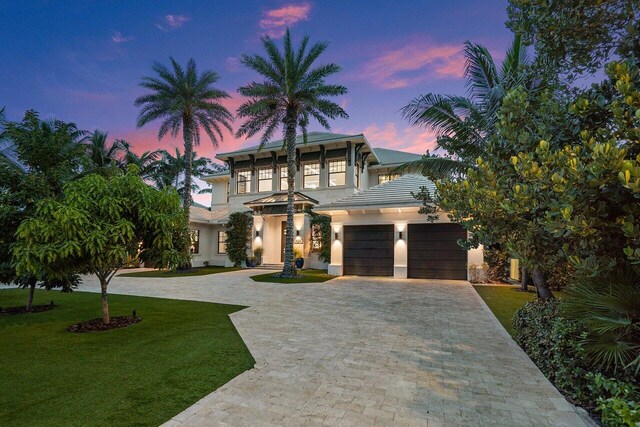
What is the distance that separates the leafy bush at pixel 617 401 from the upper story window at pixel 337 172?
1884 cm

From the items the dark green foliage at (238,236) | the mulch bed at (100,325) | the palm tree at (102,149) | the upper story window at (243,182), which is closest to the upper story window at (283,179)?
the upper story window at (243,182)

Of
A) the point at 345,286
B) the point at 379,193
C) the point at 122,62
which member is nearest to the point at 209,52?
the point at 122,62

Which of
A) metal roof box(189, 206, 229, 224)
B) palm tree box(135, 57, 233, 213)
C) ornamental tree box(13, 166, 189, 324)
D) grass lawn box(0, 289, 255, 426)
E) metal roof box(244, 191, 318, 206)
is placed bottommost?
grass lawn box(0, 289, 255, 426)

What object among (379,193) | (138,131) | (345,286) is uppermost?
(138,131)

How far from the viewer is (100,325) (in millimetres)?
6738

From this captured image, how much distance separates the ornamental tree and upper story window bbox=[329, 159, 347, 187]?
50.9 ft

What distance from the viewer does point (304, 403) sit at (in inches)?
135

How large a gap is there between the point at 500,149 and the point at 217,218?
76.0 ft

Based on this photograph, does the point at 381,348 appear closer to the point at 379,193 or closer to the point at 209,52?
the point at 379,193

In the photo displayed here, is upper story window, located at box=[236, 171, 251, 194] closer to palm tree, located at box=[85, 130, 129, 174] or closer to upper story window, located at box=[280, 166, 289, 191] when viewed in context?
upper story window, located at box=[280, 166, 289, 191]

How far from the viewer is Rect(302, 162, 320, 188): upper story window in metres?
22.7

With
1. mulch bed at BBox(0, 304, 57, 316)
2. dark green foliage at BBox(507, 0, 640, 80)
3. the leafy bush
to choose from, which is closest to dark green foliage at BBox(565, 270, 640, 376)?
the leafy bush

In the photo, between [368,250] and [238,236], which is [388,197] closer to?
[368,250]

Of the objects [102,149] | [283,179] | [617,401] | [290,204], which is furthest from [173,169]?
[617,401]
